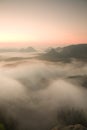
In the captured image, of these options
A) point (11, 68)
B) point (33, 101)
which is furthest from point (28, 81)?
point (11, 68)

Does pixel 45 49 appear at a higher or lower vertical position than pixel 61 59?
higher

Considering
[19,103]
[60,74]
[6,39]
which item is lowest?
[19,103]

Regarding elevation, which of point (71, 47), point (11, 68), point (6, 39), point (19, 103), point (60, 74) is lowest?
point (19, 103)

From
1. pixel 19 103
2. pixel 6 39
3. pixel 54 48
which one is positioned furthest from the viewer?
pixel 19 103

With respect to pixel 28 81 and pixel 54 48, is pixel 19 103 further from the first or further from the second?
pixel 54 48

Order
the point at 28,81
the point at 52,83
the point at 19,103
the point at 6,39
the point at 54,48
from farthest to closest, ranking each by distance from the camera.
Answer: the point at 19,103
the point at 28,81
the point at 52,83
the point at 54,48
the point at 6,39

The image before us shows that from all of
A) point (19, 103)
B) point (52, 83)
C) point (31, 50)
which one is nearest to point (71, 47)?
point (31, 50)

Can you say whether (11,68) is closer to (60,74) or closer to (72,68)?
(60,74)

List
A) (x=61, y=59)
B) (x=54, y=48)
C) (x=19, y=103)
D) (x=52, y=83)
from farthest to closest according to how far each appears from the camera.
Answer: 1. (x=19, y=103)
2. (x=52, y=83)
3. (x=61, y=59)
4. (x=54, y=48)

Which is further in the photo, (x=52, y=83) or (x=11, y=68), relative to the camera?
(x=52, y=83)
